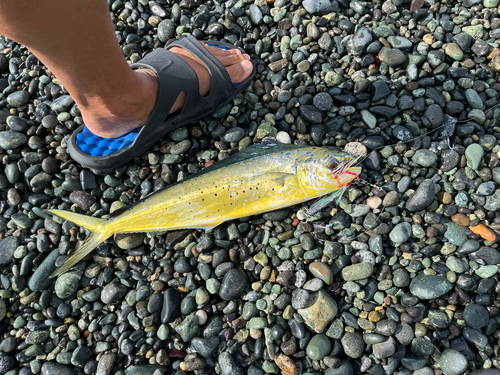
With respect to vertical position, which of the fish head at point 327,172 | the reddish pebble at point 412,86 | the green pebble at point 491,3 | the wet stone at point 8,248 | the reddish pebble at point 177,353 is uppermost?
the green pebble at point 491,3

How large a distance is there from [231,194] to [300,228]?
77cm

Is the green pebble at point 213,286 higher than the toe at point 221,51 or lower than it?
lower

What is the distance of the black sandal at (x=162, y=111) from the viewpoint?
3.09 meters

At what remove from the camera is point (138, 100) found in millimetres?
2891

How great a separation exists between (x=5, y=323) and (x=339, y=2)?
16.7 feet

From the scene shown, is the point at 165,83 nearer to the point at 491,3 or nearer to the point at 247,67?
the point at 247,67

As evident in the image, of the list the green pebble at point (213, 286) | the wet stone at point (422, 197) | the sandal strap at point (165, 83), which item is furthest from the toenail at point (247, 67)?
the green pebble at point (213, 286)

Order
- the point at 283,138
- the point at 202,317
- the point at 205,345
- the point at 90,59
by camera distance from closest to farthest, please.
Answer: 1. the point at 90,59
2. the point at 205,345
3. the point at 202,317
4. the point at 283,138

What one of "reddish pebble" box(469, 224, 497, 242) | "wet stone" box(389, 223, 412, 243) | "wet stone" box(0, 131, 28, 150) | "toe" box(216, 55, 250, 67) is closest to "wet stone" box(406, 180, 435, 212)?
"wet stone" box(389, 223, 412, 243)

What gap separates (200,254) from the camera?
3.14 m

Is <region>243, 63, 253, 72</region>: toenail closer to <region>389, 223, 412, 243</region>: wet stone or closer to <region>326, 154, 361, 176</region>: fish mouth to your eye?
<region>326, 154, 361, 176</region>: fish mouth

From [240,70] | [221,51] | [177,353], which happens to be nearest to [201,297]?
[177,353]

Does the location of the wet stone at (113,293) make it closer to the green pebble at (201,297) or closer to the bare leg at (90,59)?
the green pebble at (201,297)

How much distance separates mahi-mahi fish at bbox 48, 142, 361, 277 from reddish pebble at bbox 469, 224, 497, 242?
1.22m
